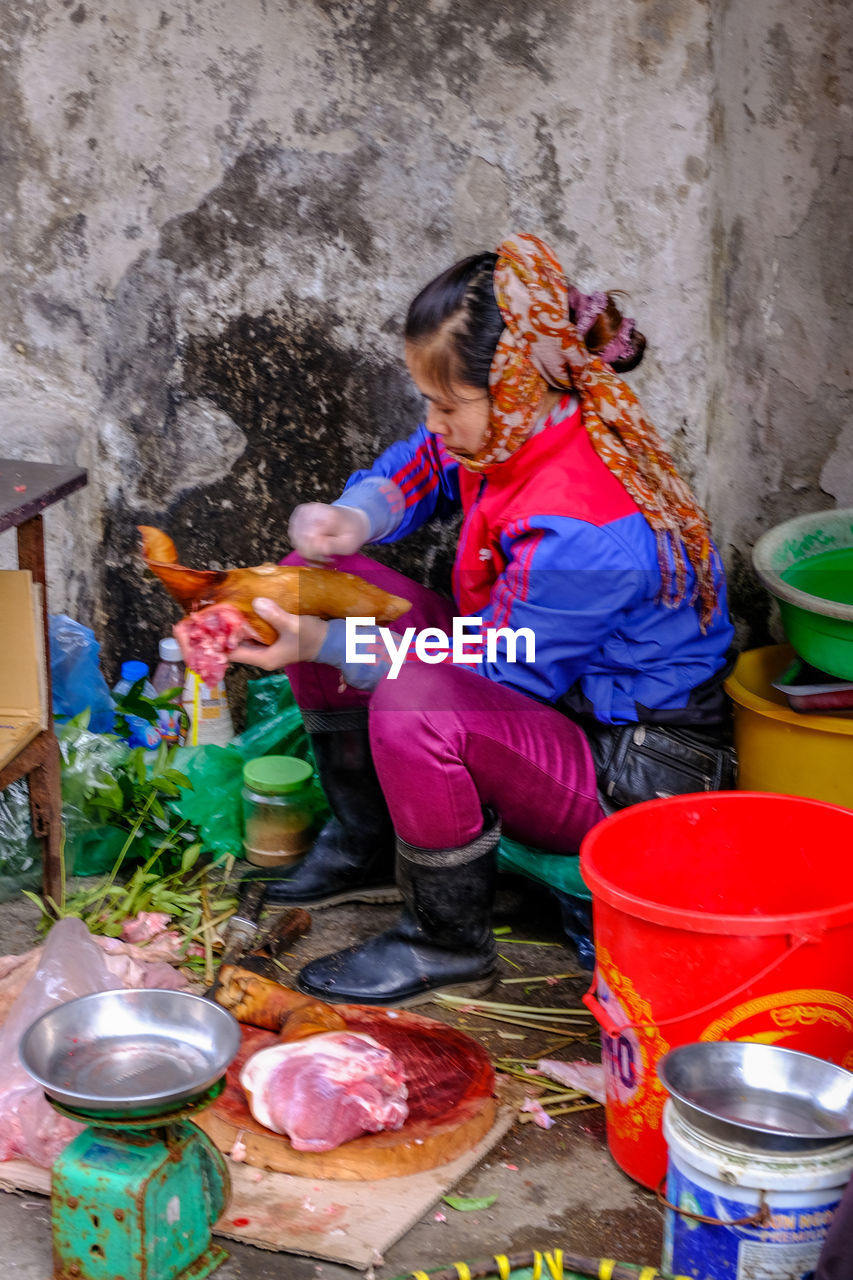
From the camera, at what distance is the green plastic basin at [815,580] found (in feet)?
9.78

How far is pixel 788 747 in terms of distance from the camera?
3111 millimetres

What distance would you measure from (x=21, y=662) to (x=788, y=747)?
5.95 feet

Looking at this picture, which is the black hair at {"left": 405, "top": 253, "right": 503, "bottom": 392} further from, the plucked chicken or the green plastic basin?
the green plastic basin

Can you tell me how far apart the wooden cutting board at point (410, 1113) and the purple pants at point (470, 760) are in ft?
1.31

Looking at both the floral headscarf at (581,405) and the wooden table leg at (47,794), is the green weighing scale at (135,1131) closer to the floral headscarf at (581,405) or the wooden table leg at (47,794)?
the wooden table leg at (47,794)

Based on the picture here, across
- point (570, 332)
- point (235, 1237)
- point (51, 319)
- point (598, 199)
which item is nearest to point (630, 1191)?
point (235, 1237)

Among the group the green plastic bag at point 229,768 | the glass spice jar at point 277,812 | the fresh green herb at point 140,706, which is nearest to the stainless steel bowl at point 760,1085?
the glass spice jar at point 277,812

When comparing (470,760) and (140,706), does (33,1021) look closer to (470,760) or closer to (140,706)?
(470,760)

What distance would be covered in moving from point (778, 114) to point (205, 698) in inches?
89.1

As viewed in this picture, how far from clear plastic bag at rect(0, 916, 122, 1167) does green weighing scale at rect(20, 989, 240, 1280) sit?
16cm

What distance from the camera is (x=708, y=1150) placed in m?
1.92

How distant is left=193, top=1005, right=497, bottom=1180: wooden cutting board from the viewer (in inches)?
95.7

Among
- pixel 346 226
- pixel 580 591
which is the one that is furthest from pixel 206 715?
pixel 580 591

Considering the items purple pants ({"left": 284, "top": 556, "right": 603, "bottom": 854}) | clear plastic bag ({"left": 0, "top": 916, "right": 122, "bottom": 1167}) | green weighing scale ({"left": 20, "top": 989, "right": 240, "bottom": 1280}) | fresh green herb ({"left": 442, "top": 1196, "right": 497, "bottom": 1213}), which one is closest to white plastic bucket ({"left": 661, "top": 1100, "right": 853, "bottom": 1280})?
fresh green herb ({"left": 442, "top": 1196, "right": 497, "bottom": 1213})
